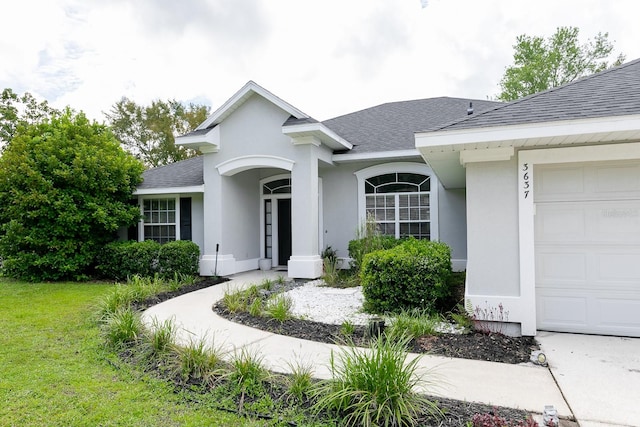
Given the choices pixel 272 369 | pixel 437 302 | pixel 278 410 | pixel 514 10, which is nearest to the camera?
pixel 278 410

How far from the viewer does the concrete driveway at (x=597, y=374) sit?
318 centimetres

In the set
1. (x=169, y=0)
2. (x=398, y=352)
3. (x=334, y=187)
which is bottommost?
(x=398, y=352)

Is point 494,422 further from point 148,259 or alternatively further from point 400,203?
point 148,259

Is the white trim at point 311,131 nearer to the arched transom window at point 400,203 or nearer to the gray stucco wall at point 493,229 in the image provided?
the arched transom window at point 400,203

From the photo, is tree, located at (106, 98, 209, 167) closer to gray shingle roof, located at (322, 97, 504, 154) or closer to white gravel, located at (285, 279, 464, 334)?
gray shingle roof, located at (322, 97, 504, 154)

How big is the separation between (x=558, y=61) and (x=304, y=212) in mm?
27919

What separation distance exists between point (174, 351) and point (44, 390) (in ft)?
4.25

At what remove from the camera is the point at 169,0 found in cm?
1006

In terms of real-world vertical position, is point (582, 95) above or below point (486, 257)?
above

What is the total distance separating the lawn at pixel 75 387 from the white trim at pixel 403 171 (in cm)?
782

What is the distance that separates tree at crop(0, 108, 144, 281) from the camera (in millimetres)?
10961

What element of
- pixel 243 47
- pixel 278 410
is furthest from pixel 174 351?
pixel 243 47

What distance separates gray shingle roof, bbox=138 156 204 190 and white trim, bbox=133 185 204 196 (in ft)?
0.49

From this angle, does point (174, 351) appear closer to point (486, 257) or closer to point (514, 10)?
point (486, 257)
